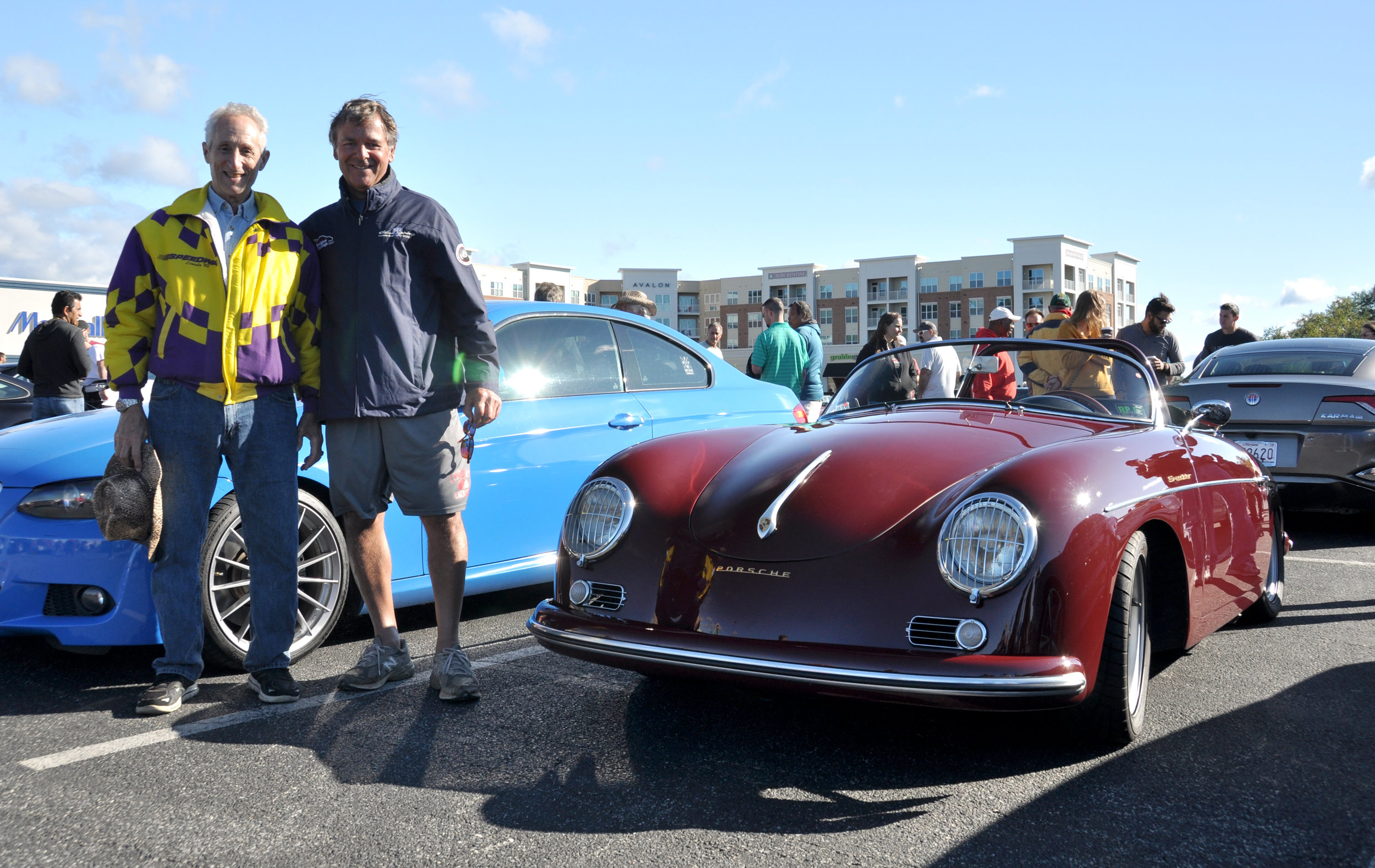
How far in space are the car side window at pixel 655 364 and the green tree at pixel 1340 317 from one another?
283 ft

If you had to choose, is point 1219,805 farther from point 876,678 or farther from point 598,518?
point 598,518

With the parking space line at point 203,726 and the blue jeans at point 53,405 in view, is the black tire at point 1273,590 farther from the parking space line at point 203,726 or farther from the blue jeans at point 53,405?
the blue jeans at point 53,405

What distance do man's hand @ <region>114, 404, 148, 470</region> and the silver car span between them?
596 cm

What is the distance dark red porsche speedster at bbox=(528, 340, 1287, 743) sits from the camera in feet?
7.89

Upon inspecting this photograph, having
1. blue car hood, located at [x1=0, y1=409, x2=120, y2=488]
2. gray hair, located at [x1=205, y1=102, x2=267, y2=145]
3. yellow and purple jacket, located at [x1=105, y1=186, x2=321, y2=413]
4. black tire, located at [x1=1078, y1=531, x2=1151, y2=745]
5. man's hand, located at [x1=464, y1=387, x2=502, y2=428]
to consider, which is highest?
gray hair, located at [x1=205, y1=102, x2=267, y2=145]

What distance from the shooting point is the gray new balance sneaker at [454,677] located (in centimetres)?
324

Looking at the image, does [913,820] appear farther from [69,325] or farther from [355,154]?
[69,325]

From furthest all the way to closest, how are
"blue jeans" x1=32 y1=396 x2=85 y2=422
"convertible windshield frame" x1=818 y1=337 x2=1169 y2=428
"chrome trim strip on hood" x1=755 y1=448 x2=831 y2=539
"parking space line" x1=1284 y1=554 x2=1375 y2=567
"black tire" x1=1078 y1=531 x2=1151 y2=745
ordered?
"blue jeans" x1=32 y1=396 x2=85 y2=422 < "parking space line" x1=1284 y1=554 x2=1375 y2=567 < "convertible windshield frame" x1=818 y1=337 x2=1169 y2=428 < "chrome trim strip on hood" x1=755 y1=448 x2=831 y2=539 < "black tire" x1=1078 y1=531 x2=1151 y2=745

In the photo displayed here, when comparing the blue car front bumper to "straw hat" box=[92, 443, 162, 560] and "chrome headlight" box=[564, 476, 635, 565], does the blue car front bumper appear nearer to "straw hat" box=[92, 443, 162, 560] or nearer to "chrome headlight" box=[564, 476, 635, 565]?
"straw hat" box=[92, 443, 162, 560]

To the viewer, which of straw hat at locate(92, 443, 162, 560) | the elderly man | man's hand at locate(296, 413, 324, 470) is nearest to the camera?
straw hat at locate(92, 443, 162, 560)

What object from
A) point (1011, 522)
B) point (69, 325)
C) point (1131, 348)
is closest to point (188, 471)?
point (1011, 522)

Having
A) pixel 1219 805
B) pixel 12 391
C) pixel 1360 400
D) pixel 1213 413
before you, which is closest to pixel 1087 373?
pixel 1213 413

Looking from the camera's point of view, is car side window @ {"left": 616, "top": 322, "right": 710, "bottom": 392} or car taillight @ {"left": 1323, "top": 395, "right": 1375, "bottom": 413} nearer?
car side window @ {"left": 616, "top": 322, "right": 710, "bottom": 392}

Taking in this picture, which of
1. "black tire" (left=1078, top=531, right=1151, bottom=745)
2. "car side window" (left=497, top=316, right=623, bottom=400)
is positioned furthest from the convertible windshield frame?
"car side window" (left=497, top=316, right=623, bottom=400)
